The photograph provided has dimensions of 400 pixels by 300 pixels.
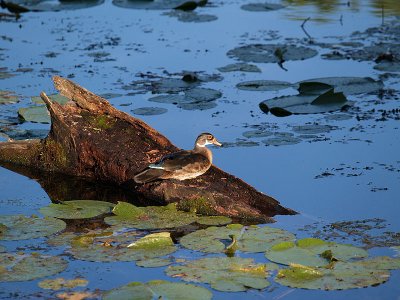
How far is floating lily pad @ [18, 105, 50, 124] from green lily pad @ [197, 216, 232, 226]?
3.13 metres

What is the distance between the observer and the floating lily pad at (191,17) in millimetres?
14867

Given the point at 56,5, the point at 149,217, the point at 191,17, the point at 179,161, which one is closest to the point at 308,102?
the point at 179,161

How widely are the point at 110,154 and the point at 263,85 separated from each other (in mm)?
3397

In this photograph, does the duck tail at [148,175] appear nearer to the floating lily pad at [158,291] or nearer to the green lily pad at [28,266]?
the green lily pad at [28,266]

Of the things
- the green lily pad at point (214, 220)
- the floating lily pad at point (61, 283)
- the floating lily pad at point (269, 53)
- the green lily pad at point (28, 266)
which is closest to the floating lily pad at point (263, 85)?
the floating lily pad at point (269, 53)

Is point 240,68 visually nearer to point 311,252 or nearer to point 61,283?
point 311,252

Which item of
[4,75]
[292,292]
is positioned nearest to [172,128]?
[4,75]

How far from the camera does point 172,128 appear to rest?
31.9ft

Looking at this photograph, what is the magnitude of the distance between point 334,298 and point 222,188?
76.2 inches

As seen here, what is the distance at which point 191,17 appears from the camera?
15.1 meters

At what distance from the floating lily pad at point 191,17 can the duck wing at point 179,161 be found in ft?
24.4

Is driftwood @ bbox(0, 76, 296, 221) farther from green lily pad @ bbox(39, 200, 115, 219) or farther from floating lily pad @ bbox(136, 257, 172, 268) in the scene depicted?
floating lily pad @ bbox(136, 257, 172, 268)

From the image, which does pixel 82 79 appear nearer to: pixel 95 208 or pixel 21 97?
Result: pixel 21 97

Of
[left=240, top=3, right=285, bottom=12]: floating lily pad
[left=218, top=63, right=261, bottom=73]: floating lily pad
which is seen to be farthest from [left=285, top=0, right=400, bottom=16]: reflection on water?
[left=218, top=63, right=261, bottom=73]: floating lily pad
